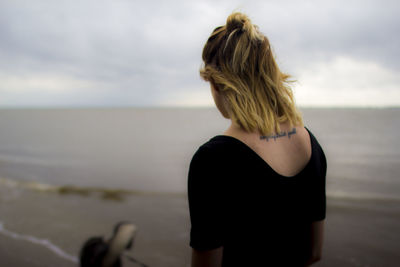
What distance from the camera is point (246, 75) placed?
112cm

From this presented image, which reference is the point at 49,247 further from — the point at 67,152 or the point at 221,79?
the point at 67,152

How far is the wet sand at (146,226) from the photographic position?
15.3 feet

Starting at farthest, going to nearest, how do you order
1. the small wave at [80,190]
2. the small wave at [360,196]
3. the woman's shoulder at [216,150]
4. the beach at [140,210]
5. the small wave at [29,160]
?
1. the small wave at [29,160]
2. the small wave at [80,190]
3. the small wave at [360,196]
4. the beach at [140,210]
5. the woman's shoulder at [216,150]

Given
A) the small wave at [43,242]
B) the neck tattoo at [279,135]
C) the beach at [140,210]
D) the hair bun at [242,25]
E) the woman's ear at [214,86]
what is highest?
the hair bun at [242,25]

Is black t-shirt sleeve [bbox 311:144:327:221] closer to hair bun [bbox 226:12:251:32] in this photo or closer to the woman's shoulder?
the woman's shoulder

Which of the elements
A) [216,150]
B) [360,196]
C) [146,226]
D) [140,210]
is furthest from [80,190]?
[360,196]

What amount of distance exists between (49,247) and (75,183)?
598cm

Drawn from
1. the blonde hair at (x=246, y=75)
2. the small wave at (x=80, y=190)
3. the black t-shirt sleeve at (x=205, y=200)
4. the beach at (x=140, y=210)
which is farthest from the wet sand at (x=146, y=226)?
the blonde hair at (x=246, y=75)

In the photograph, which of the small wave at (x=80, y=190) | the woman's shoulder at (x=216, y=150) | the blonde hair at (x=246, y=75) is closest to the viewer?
the woman's shoulder at (x=216, y=150)

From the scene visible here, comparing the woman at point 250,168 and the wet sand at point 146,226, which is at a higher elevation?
the woman at point 250,168

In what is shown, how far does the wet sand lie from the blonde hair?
4348 millimetres

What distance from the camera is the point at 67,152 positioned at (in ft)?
60.2

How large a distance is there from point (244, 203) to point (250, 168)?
157mm

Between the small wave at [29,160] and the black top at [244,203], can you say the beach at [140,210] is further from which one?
the black top at [244,203]
